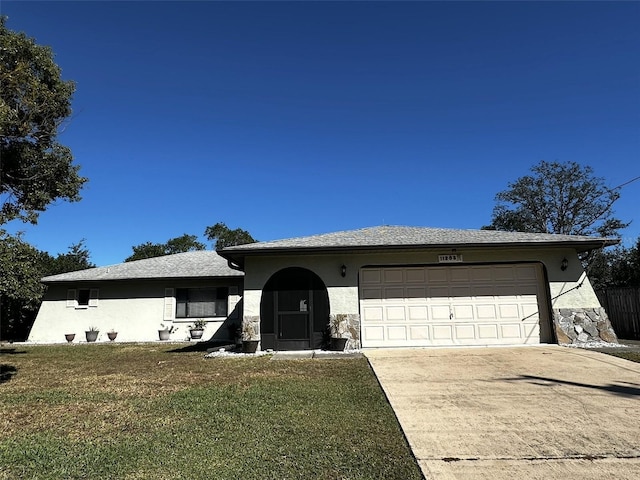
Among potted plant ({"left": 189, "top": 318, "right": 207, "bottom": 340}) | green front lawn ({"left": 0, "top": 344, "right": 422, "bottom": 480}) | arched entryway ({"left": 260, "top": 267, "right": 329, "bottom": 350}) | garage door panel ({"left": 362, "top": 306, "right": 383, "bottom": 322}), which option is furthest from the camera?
potted plant ({"left": 189, "top": 318, "right": 207, "bottom": 340})

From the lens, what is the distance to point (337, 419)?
4.57m

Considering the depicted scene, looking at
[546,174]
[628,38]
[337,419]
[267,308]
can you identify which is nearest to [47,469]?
[337,419]

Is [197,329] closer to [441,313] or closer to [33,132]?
[33,132]

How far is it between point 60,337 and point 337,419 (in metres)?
16.7

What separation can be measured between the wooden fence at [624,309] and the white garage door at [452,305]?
5.10 metres

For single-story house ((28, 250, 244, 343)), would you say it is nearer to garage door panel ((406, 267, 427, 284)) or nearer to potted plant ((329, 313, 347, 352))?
potted plant ((329, 313, 347, 352))

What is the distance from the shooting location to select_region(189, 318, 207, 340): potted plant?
15.9 m

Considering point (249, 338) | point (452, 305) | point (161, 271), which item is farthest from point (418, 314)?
point (161, 271)

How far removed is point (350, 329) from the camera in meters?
10.8

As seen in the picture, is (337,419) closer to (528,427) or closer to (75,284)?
(528,427)

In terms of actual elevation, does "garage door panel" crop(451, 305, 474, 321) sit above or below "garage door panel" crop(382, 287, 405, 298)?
below

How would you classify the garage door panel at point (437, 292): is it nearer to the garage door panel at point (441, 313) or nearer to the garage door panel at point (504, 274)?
the garage door panel at point (441, 313)

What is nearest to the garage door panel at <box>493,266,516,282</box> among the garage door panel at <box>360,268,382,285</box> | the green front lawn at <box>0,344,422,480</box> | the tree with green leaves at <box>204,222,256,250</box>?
the garage door panel at <box>360,268,382,285</box>

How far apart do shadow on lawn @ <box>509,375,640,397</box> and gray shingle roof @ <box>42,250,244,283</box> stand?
38.7ft
